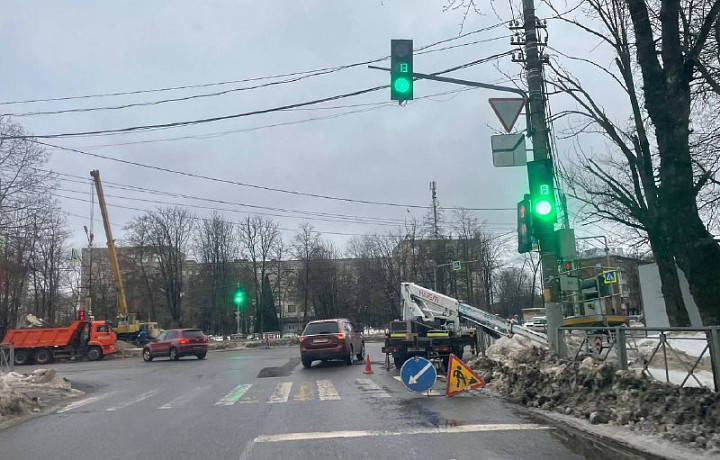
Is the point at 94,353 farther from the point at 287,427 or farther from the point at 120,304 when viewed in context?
the point at 287,427

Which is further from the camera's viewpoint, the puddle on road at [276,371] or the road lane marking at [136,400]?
the puddle on road at [276,371]

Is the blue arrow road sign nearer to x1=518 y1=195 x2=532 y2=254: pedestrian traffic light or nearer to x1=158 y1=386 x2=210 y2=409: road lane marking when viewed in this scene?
x1=518 y1=195 x2=532 y2=254: pedestrian traffic light

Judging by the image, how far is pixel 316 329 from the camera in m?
22.1

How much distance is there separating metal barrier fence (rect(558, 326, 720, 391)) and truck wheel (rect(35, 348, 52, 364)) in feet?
118

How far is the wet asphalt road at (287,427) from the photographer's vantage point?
748cm

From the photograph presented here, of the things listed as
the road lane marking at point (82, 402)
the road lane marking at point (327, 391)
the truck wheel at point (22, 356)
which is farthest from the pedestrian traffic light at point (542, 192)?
the truck wheel at point (22, 356)

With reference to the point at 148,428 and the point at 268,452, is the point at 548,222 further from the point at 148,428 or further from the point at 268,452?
the point at 148,428

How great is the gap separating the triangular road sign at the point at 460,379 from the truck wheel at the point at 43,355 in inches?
1323

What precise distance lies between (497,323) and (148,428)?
1224cm

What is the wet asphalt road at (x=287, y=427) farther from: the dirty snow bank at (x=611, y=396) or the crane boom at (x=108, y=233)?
the crane boom at (x=108, y=233)

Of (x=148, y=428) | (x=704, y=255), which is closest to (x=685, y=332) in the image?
(x=704, y=255)

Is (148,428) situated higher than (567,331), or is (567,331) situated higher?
(567,331)

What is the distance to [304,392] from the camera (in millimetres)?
13977

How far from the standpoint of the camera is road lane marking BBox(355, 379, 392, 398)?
1327 cm
